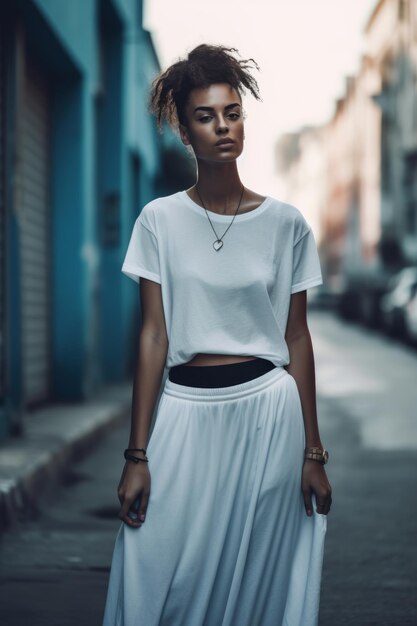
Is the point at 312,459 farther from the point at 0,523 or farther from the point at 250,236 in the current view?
the point at 0,523

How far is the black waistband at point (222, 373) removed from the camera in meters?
2.75

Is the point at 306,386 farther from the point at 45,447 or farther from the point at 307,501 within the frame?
the point at 45,447

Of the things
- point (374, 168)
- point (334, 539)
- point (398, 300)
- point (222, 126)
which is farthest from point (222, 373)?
point (374, 168)

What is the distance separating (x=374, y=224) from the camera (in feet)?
157

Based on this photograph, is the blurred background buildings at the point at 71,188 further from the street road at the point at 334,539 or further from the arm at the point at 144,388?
the street road at the point at 334,539

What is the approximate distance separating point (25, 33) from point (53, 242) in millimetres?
Answer: 2478

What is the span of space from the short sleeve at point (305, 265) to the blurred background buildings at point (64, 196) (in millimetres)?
5389

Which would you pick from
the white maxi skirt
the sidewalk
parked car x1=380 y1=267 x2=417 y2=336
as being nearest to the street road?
the sidewalk

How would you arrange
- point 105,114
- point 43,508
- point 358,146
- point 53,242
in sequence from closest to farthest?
point 43,508 < point 53,242 < point 105,114 < point 358,146

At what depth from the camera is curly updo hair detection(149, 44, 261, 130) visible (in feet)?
9.08

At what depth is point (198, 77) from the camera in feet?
9.07

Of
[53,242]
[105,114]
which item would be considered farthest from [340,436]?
[105,114]

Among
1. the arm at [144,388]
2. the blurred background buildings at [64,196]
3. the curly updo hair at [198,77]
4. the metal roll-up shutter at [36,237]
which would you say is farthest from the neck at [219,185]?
the metal roll-up shutter at [36,237]

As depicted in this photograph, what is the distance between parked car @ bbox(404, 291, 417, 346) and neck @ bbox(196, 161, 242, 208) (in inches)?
741
